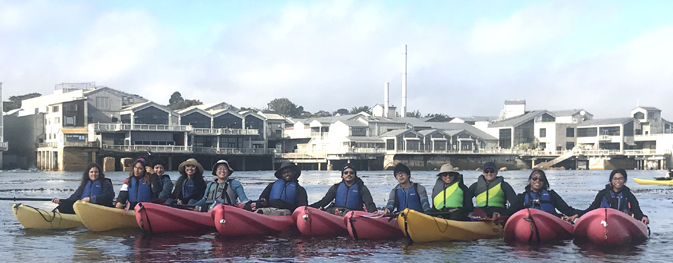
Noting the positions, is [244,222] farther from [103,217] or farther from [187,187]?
[103,217]

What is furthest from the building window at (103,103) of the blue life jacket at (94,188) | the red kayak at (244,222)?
the red kayak at (244,222)

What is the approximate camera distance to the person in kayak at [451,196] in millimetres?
15844

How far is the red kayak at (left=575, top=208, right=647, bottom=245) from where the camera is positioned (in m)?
15.2

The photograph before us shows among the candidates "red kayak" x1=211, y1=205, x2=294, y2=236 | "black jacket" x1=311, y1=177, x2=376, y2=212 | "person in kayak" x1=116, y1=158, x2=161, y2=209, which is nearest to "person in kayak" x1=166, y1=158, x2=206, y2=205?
"person in kayak" x1=116, y1=158, x2=161, y2=209

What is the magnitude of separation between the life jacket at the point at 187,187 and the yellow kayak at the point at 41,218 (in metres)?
3.48

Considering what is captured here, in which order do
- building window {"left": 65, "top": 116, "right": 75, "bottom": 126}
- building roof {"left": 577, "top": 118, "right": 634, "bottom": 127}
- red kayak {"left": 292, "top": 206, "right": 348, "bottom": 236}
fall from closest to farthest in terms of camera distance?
red kayak {"left": 292, "top": 206, "right": 348, "bottom": 236}, building window {"left": 65, "top": 116, "right": 75, "bottom": 126}, building roof {"left": 577, "top": 118, "right": 634, "bottom": 127}

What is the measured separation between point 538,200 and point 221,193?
6.78 metres

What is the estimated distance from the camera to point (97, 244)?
16766 mm

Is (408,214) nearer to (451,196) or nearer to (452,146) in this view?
(451,196)

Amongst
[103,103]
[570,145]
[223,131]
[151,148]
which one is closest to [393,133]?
[223,131]

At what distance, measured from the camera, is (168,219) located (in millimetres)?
17250

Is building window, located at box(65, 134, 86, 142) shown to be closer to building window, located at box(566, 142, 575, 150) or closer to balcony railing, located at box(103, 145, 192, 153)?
balcony railing, located at box(103, 145, 192, 153)

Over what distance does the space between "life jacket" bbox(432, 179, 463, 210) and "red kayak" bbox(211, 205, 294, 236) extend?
3.42 m

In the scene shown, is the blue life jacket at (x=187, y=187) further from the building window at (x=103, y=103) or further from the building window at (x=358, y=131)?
the building window at (x=358, y=131)
